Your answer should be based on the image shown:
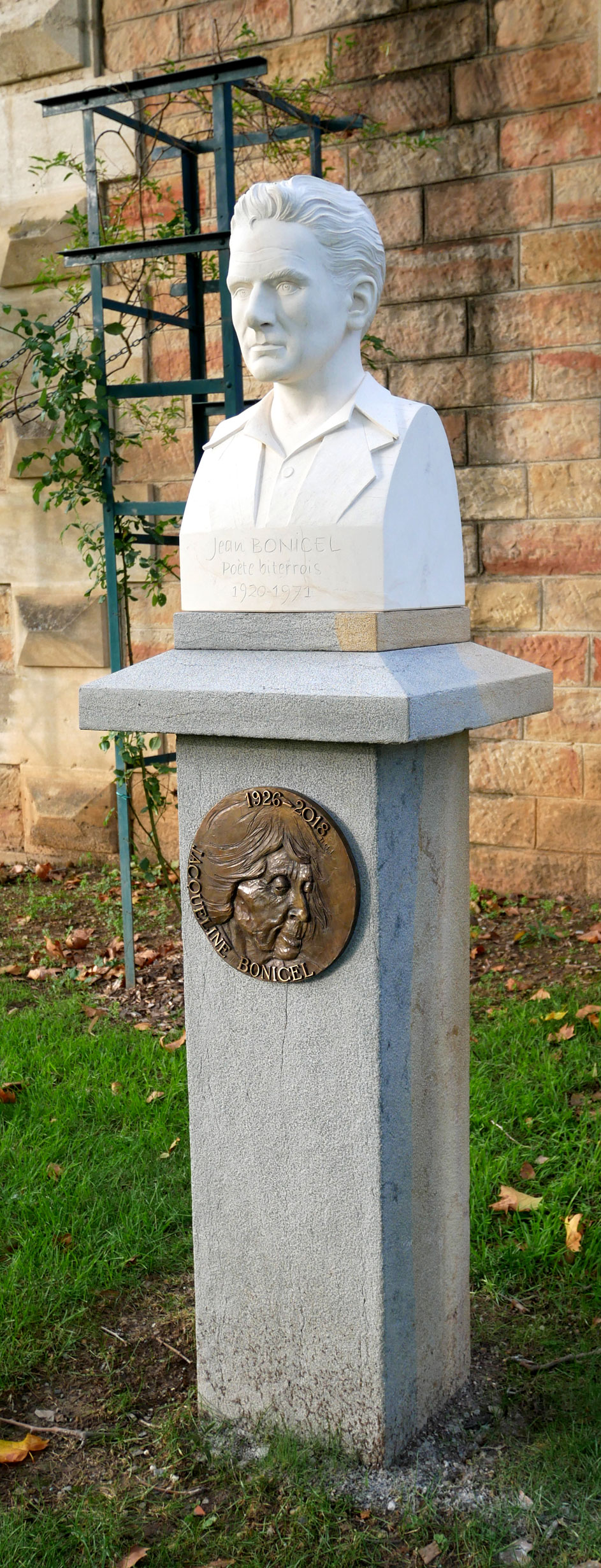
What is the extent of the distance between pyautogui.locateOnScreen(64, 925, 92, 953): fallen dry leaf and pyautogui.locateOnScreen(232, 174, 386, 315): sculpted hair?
11.3 feet

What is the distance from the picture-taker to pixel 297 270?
81.9 inches

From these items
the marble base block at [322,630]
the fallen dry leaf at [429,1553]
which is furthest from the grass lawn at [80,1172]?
the marble base block at [322,630]

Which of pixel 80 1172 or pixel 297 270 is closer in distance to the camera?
pixel 297 270

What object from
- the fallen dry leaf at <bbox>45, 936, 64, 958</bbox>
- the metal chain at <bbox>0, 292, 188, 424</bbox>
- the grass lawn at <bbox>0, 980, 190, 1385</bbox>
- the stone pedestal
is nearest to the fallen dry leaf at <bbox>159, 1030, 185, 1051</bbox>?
the grass lawn at <bbox>0, 980, 190, 1385</bbox>

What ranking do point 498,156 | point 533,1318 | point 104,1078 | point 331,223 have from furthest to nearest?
1. point 498,156
2. point 104,1078
3. point 533,1318
4. point 331,223

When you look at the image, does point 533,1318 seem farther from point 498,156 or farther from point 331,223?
point 498,156

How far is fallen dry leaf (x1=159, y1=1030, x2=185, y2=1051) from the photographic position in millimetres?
4066

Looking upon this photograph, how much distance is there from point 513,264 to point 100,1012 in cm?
304

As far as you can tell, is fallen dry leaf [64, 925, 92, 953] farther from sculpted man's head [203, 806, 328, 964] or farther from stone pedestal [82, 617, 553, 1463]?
sculpted man's head [203, 806, 328, 964]

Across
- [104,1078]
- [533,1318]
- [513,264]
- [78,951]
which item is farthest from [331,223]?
[78,951]

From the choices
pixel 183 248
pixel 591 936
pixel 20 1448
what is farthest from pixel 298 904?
pixel 591 936

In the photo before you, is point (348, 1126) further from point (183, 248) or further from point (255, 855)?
point (183, 248)

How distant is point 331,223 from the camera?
2092 millimetres

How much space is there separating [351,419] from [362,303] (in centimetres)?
20
